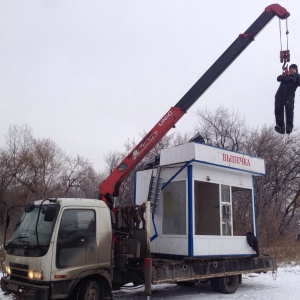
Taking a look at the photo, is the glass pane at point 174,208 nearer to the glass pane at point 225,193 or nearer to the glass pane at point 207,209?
the glass pane at point 207,209

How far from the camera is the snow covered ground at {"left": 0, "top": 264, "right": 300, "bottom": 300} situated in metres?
9.48

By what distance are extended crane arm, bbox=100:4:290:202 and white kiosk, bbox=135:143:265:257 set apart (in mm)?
586

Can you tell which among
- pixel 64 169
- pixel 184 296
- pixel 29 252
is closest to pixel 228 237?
pixel 184 296

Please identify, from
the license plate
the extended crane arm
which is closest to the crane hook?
the extended crane arm

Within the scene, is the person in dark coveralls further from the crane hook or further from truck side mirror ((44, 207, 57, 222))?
truck side mirror ((44, 207, 57, 222))

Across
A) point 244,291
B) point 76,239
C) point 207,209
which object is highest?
point 207,209

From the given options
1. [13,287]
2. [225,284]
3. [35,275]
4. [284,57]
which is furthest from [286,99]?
[13,287]

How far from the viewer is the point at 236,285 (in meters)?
10.4

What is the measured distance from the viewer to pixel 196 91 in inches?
392

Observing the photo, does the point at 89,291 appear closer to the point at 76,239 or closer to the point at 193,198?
the point at 76,239

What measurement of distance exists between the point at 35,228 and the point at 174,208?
4.38 metres

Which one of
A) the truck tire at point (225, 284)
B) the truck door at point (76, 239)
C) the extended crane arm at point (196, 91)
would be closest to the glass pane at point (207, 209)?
the truck tire at point (225, 284)

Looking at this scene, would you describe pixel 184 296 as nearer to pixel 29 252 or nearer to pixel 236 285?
pixel 236 285

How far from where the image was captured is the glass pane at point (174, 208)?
988cm
